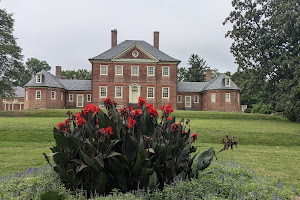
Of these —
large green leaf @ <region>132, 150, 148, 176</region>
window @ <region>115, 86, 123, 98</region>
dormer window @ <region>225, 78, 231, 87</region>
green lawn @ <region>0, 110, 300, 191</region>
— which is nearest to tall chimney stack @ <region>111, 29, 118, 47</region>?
window @ <region>115, 86, 123, 98</region>

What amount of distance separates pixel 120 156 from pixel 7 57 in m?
31.2

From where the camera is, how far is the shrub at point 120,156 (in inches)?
135

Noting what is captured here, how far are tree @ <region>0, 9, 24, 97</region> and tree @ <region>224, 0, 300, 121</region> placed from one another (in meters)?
24.0

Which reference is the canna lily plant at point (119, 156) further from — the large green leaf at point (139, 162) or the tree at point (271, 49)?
the tree at point (271, 49)

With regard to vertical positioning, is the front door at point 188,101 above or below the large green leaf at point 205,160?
above

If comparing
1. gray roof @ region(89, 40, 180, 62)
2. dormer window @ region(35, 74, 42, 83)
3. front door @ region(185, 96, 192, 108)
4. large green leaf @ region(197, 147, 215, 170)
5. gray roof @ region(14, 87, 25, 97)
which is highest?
gray roof @ region(89, 40, 180, 62)

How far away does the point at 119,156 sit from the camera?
142 inches

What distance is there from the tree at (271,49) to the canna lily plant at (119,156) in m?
16.4

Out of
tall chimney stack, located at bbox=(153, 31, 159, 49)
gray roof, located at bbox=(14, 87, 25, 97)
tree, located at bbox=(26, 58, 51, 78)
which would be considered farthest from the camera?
tree, located at bbox=(26, 58, 51, 78)

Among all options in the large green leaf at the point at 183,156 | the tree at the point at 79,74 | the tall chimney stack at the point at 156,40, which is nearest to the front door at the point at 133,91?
the tall chimney stack at the point at 156,40

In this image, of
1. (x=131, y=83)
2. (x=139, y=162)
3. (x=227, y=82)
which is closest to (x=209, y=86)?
(x=227, y=82)

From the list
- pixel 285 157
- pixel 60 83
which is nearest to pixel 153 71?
pixel 60 83

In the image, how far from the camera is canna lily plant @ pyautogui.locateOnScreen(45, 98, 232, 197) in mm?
3438

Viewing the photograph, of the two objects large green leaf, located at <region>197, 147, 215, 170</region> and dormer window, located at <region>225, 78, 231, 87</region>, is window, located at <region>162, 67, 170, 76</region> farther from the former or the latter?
large green leaf, located at <region>197, 147, 215, 170</region>
